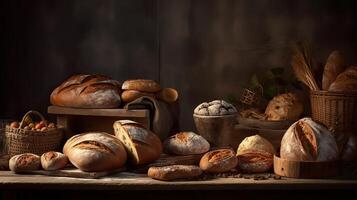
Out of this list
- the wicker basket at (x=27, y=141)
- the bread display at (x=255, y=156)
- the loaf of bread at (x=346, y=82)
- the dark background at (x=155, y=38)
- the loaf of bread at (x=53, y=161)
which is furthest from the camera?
the dark background at (x=155, y=38)

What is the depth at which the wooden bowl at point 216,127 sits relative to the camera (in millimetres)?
3127

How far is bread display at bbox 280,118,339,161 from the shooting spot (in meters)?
2.66

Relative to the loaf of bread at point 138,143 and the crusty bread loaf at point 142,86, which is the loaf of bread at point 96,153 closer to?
the loaf of bread at point 138,143

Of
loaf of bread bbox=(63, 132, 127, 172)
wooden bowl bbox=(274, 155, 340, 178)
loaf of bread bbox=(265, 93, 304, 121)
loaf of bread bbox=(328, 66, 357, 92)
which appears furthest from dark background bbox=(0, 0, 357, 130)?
wooden bowl bbox=(274, 155, 340, 178)

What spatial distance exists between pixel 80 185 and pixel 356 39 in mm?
2236

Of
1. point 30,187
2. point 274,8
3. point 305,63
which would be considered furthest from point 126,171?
point 274,8

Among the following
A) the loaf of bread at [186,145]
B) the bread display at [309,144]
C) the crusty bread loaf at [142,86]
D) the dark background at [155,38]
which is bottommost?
the loaf of bread at [186,145]

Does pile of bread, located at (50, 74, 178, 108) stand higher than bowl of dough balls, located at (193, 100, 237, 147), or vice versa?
pile of bread, located at (50, 74, 178, 108)

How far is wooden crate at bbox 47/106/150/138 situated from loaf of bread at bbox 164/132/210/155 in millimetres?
214

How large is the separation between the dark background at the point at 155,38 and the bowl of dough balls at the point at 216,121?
74 cm

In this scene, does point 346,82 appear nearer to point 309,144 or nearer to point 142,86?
point 309,144

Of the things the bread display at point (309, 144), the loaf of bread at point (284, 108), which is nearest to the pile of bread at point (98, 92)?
the loaf of bread at point (284, 108)

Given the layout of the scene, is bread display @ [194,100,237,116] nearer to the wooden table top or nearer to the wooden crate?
the wooden crate

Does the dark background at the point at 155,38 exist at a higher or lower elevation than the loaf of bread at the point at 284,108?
higher
